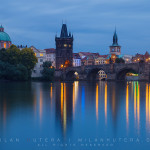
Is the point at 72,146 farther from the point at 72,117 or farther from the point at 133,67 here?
the point at 133,67

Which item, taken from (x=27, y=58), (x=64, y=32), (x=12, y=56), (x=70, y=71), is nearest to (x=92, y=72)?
(x=70, y=71)

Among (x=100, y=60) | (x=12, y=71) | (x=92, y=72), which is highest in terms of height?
(x=100, y=60)

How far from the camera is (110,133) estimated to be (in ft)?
60.1

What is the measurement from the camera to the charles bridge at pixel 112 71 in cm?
8691

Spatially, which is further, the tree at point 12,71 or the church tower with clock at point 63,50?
the church tower with clock at point 63,50

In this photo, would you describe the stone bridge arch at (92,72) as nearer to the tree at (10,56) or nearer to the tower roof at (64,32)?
the tree at (10,56)

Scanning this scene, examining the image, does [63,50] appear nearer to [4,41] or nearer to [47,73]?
[4,41]

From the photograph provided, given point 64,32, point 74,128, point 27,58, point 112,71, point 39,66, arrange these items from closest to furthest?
1. point 74,128
2. point 27,58
3. point 112,71
4. point 39,66
5. point 64,32

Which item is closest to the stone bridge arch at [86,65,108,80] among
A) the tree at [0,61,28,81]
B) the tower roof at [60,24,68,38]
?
the tree at [0,61,28,81]

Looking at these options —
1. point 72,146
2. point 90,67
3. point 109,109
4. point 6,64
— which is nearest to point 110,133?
point 72,146

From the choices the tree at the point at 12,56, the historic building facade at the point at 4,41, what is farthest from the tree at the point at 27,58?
the historic building facade at the point at 4,41

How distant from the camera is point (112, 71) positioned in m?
96.1

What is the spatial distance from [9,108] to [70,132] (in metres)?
10.2

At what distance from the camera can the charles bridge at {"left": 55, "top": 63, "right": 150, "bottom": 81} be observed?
3422 inches
